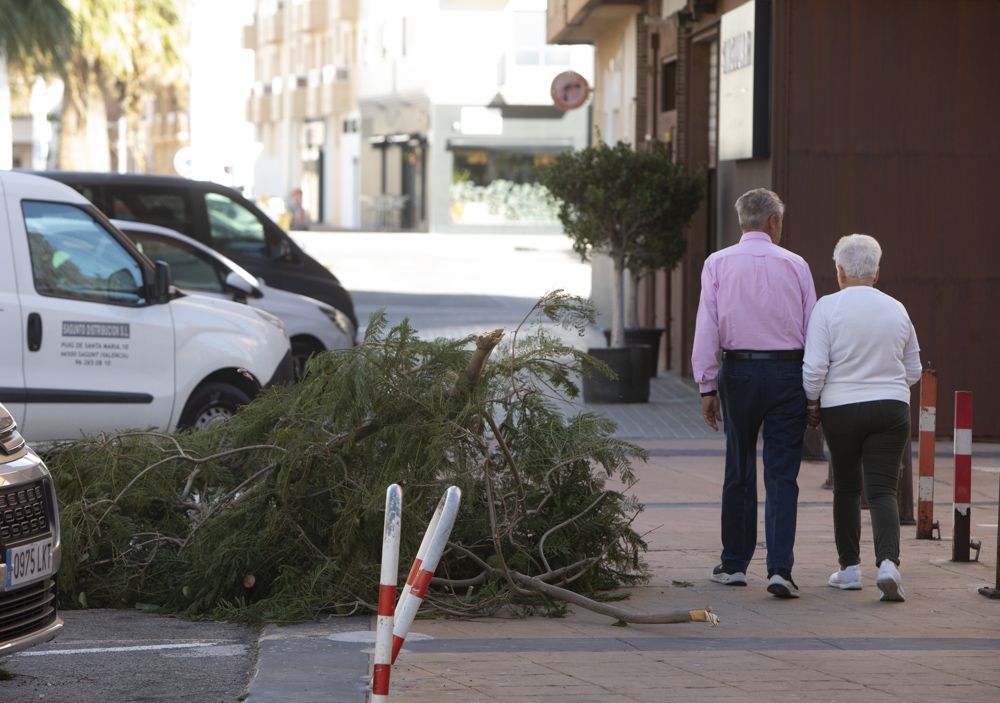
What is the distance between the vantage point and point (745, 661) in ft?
21.1

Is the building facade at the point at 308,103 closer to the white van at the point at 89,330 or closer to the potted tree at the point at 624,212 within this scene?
the potted tree at the point at 624,212

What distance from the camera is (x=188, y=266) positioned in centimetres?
1429

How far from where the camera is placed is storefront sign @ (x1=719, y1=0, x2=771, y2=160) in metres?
13.4

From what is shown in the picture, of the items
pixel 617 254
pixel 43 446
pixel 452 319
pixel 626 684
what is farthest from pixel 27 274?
pixel 452 319

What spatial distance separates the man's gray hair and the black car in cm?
868

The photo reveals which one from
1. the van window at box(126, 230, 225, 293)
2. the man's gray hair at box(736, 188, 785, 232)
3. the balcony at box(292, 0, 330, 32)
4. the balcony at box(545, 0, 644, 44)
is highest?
the balcony at box(292, 0, 330, 32)

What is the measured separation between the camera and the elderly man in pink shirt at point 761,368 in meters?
7.71

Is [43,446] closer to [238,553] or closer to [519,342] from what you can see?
[238,553]

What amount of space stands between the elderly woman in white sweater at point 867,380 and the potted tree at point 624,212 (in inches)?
302

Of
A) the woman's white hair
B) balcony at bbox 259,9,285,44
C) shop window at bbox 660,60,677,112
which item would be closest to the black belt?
the woman's white hair

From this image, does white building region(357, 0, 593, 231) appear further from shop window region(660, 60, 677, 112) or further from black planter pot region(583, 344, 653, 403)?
black planter pot region(583, 344, 653, 403)

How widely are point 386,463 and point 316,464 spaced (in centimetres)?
32

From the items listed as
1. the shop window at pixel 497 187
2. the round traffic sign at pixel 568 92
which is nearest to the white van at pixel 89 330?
the round traffic sign at pixel 568 92

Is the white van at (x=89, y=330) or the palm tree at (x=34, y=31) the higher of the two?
the palm tree at (x=34, y=31)
